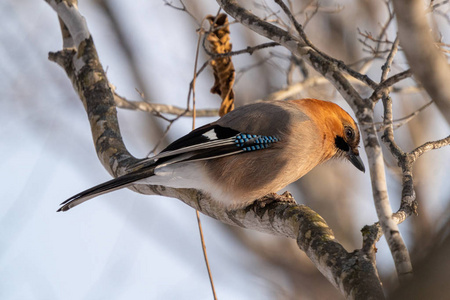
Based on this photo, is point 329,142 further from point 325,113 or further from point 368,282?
point 368,282

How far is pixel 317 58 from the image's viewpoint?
3.76 m

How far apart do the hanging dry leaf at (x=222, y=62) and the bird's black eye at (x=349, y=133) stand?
133 centimetres

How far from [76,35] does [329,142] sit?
2834 mm

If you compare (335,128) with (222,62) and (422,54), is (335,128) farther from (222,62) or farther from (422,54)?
(422,54)

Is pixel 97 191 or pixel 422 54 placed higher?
pixel 97 191

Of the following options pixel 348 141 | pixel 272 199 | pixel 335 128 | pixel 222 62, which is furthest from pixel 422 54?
pixel 222 62

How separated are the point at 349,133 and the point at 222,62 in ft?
5.14

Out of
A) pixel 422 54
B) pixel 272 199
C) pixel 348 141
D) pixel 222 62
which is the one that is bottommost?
pixel 422 54

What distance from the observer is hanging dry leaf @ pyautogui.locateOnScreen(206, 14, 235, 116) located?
5.69m

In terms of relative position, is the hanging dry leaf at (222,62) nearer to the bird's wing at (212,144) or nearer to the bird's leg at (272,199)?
the bird's wing at (212,144)

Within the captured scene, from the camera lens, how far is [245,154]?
15.5ft

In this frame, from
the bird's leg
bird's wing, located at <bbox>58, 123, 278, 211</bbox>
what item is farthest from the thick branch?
bird's wing, located at <bbox>58, 123, 278, 211</bbox>

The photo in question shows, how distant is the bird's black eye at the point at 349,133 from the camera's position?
17.1 feet

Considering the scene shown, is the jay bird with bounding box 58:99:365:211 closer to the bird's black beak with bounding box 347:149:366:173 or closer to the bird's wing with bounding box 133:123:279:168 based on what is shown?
the bird's wing with bounding box 133:123:279:168
